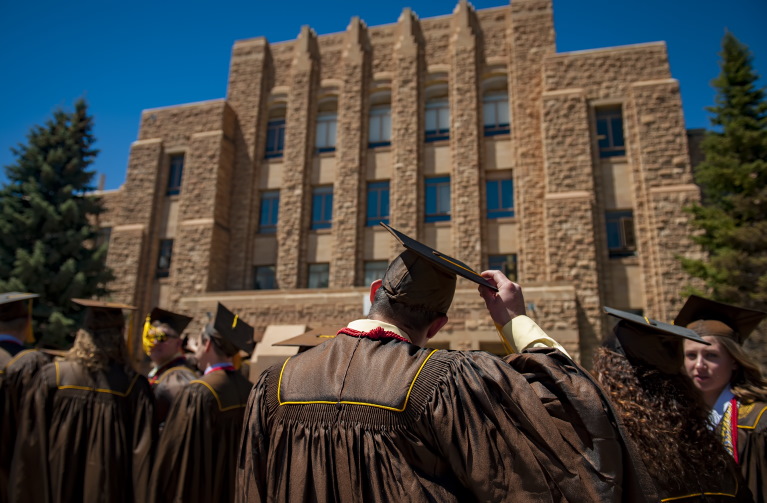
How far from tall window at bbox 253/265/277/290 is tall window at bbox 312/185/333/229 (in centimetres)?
263

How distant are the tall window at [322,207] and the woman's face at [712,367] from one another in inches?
706

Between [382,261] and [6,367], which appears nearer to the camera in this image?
[6,367]

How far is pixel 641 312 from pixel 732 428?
15.7m

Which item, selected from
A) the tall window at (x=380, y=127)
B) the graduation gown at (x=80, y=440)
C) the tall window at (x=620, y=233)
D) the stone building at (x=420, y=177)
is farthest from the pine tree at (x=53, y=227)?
the tall window at (x=620, y=233)

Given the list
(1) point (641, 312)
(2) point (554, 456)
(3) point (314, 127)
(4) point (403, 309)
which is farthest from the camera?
(3) point (314, 127)

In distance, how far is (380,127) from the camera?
21750 millimetres

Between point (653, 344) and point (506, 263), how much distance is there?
16483 millimetres

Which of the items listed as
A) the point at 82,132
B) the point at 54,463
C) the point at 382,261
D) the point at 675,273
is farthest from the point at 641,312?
the point at 82,132

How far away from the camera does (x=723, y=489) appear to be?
2.55 m

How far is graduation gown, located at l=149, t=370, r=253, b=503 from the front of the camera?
428 cm

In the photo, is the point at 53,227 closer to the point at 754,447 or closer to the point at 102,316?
the point at 102,316

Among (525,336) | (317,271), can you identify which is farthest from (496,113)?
(525,336)

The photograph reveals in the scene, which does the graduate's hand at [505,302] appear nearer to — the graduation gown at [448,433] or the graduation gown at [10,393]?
the graduation gown at [448,433]

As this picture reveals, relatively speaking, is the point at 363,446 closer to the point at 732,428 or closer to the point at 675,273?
the point at 732,428
